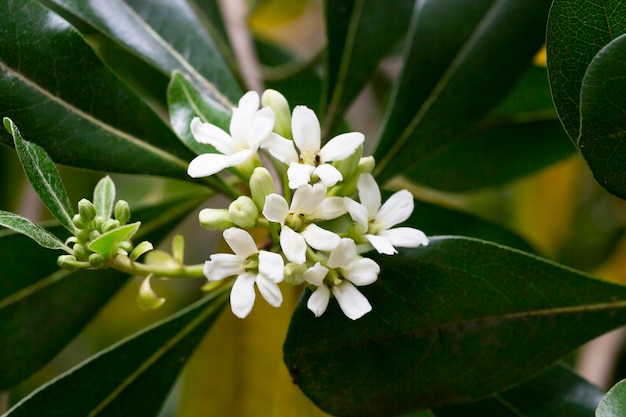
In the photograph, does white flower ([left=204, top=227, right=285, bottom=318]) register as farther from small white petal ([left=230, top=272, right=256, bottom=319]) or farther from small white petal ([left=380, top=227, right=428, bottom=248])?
small white petal ([left=380, top=227, right=428, bottom=248])

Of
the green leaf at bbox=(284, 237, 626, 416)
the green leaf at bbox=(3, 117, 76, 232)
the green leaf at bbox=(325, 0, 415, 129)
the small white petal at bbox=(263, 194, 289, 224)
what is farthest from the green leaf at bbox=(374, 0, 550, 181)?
the green leaf at bbox=(3, 117, 76, 232)

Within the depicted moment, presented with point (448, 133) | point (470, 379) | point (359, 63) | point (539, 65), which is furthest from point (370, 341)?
point (539, 65)

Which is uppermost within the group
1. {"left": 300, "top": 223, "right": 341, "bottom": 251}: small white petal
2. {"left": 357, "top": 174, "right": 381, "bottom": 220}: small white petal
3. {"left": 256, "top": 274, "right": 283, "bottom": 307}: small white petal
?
{"left": 357, "top": 174, "right": 381, "bottom": 220}: small white petal

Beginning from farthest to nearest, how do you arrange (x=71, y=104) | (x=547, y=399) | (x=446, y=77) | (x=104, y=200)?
(x=446, y=77), (x=547, y=399), (x=71, y=104), (x=104, y=200)

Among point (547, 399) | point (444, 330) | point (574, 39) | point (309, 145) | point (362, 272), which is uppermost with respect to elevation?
point (574, 39)

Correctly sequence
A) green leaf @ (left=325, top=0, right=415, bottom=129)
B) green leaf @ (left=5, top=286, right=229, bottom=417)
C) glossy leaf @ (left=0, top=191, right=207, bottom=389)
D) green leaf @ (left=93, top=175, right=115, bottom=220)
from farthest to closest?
green leaf @ (left=325, top=0, right=415, bottom=129) → glossy leaf @ (left=0, top=191, right=207, bottom=389) → green leaf @ (left=5, top=286, right=229, bottom=417) → green leaf @ (left=93, top=175, right=115, bottom=220)

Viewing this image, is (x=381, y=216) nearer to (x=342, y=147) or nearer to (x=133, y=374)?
(x=342, y=147)

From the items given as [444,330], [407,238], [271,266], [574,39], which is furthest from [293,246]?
[574,39]
